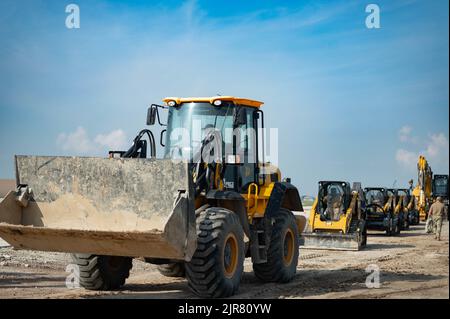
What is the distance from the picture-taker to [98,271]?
991 centimetres

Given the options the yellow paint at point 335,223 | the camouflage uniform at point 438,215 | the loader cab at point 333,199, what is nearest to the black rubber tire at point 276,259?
the yellow paint at point 335,223

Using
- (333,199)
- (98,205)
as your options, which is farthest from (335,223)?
(98,205)

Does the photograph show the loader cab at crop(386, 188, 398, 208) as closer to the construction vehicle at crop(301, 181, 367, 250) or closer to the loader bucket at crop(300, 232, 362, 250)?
the construction vehicle at crop(301, 181, 367, 250)

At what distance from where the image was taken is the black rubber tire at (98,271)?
9883 millimetres

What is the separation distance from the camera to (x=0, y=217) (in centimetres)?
880

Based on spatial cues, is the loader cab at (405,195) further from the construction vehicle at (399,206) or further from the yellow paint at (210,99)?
the yellow paint at (210,99)

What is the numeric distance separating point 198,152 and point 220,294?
224cm

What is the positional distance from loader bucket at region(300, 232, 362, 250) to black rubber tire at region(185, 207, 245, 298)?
9.79 m

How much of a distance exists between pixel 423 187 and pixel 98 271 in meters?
28.4

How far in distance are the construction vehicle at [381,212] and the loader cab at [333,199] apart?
10.6 ft

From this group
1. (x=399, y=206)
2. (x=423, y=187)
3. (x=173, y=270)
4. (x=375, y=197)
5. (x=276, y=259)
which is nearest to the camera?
(x=276, y=259)

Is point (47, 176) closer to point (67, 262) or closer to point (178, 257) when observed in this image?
point (178, 257)

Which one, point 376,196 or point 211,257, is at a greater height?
point 376,196

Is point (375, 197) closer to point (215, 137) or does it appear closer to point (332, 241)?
point (332, 241)
